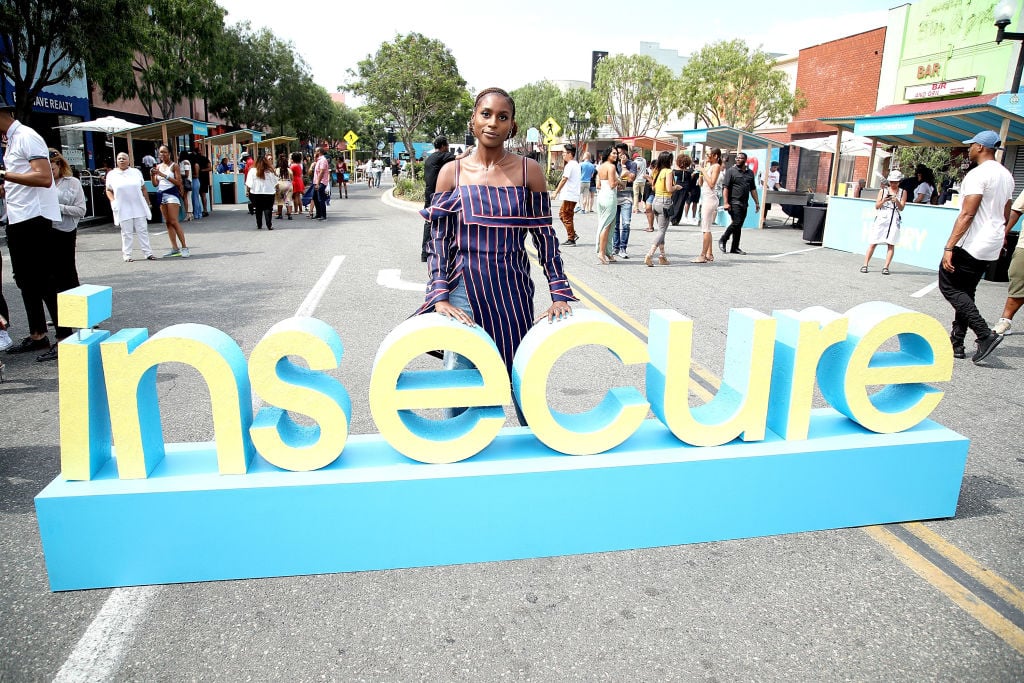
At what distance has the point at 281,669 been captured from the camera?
2.49 metres

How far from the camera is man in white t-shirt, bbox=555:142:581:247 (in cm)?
1409

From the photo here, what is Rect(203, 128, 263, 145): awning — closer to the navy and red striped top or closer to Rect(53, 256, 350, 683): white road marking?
the navy and red striped top

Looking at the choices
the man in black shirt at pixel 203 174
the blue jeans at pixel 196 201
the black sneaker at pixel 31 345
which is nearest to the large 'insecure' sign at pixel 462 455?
the black sneaker at pixel 31 345

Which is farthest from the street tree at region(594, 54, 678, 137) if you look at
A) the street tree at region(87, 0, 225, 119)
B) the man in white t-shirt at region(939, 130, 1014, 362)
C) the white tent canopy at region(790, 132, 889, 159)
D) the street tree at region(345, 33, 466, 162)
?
the man in white t-shirt at region(939, 130, 1014, 362)

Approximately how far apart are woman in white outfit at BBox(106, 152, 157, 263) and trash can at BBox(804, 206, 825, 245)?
13.8 metres

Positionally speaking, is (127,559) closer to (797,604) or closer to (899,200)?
(797,604)

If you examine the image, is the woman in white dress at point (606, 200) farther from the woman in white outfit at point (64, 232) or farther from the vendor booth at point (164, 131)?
the vendor booth at point (164, 131)

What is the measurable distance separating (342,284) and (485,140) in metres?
7.08

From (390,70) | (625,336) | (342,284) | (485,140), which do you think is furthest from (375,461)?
(390,70)

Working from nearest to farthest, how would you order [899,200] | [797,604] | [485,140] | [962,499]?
[797,604] < [485,140] < [962,499] < [899,200]

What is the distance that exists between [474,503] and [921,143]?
1791 cm

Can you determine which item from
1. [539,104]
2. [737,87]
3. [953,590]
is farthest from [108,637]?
[539,104]

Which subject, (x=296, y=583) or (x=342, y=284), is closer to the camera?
(x=296, y=583)

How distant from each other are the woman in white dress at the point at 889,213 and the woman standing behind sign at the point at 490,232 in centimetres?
1015
